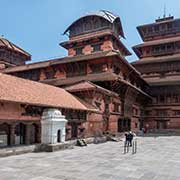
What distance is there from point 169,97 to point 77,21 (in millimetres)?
20510

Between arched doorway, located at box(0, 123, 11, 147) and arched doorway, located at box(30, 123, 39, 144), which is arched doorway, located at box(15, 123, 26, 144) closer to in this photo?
arched doorway, located at box(30, 123, 39, 144)

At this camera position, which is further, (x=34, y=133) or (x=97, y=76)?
(x=97, y=76)

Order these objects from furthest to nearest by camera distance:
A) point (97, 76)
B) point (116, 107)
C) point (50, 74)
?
1. point (50, 74)
2. point (116, 107)
3. point (97, 76)

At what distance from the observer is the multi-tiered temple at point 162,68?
140 feet

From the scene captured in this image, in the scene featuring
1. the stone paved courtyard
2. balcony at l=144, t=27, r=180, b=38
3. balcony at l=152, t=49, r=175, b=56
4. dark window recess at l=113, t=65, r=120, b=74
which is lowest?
the stone paved courtyard

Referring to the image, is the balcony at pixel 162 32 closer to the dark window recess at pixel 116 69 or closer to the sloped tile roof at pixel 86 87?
the dark window recess at pixel 116 69

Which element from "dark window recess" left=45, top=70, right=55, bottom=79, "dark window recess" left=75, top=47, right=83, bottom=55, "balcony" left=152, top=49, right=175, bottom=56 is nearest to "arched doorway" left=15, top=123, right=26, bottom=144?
"dark window recess" left=45, top=70, right=55, bottom=79

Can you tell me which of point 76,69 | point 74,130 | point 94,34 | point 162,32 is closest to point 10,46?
point 94,34

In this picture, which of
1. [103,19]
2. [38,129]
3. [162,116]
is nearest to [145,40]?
[103,19]

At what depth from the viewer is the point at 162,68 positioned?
45406 millimetres

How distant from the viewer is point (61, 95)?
2380 cm

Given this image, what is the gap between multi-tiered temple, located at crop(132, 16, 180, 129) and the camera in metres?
42.6

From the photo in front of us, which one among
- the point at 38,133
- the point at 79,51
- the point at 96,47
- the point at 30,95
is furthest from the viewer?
the point at 79,51

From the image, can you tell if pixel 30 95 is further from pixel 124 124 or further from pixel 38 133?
pixel 124 124
